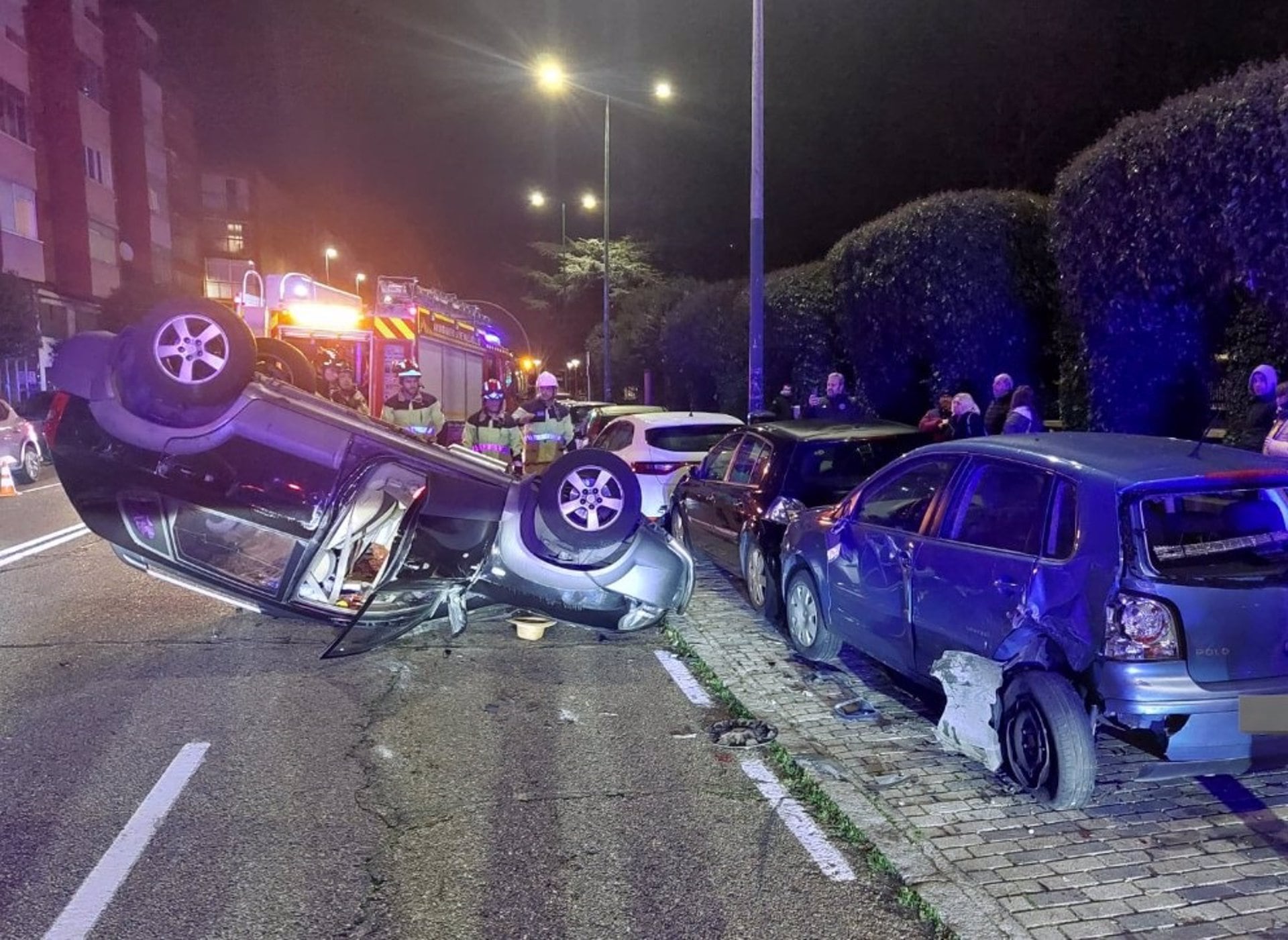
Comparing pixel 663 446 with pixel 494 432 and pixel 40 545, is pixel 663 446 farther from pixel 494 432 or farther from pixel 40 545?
pixel 40 545

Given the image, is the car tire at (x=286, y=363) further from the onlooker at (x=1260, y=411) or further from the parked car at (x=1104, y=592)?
the onlooker at (x=1260, y=411)

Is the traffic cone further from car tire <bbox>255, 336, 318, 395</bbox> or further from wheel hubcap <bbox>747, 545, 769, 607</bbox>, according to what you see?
wheel hubcap <bbox>747, 545, 769, 607</bbox>

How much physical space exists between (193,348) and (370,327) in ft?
30.8

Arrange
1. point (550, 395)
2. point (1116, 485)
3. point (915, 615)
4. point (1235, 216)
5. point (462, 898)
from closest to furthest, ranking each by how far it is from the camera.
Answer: point (462, 898)
point (1116, 485)
point (915, 615)
point (1235, 216)
point (550, 395)

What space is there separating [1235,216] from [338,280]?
83506 mm

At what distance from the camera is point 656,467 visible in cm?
973

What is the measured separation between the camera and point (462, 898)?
3.39 metres

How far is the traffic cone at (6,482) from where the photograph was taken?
573 inches

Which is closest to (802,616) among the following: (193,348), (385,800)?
(385,800)

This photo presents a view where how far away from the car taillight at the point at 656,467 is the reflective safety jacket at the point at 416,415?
2.10m

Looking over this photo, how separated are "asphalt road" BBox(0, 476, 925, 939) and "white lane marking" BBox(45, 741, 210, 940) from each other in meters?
0.01

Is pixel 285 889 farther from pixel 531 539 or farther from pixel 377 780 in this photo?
pixel 531 539

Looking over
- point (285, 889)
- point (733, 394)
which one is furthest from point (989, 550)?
point (733, 394)

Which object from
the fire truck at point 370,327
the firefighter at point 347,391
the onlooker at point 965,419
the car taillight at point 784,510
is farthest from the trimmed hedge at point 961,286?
the firefighter at point 347,391
